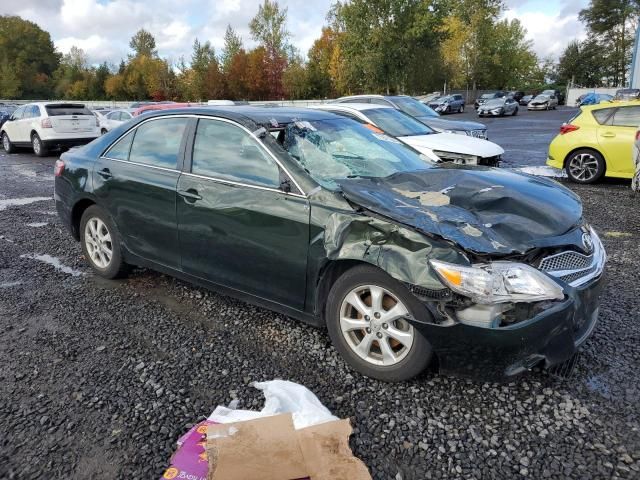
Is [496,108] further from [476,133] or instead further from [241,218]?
[241,218]

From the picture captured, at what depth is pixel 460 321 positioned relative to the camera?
2.58 meters

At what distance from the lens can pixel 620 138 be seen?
8.78 metres

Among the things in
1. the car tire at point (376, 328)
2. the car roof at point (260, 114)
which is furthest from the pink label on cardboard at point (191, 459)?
the car roof at point (260, 114)

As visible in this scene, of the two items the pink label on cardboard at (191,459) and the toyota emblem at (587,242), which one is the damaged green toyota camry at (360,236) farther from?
the pink label on cardboard at (191,459)

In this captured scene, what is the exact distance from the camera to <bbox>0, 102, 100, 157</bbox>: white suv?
1509cm

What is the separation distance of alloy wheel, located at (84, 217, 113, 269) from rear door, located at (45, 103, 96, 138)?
40.0 feet

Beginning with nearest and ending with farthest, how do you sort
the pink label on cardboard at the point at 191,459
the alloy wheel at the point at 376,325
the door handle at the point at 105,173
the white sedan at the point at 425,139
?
the pink label on cardboard at the point at 191,459 → the alloy wheel at the point at 376,325 → the door handle at the point at 105,173 → the white sedan at the point at 425,139

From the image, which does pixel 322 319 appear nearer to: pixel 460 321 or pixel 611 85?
pixel 460 321

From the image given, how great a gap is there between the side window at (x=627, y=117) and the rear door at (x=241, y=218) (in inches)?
317

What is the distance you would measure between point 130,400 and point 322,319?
3.96 ft

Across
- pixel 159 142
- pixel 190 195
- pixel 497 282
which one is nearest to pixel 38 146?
pixel 159 142

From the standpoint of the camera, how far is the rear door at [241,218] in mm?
3193

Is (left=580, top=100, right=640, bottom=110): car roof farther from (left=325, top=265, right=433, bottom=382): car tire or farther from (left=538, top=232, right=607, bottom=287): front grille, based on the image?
(left=325, top=265, right=433, bottom=382): car tire

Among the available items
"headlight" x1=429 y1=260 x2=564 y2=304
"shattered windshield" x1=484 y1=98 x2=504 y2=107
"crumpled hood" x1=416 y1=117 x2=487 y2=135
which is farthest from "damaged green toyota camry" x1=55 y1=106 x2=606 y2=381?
"shattered windshield" x1=484 y1=98 x2=504 y2=107
